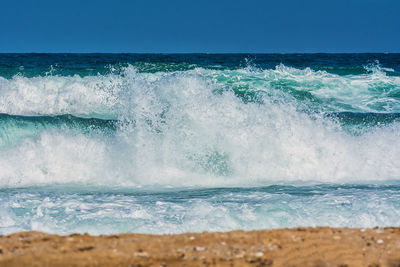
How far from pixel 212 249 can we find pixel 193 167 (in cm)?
431

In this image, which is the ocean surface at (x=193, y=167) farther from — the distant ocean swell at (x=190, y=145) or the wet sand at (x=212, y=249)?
the wet sand at (x=212, y=249)

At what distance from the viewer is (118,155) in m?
7.66

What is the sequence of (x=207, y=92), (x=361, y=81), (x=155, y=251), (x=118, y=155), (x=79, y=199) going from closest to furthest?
(x=155, y=251)
(x=79, y=199)
(x=118, y=155)
(x=207, y=92)
(x=361, y=81)

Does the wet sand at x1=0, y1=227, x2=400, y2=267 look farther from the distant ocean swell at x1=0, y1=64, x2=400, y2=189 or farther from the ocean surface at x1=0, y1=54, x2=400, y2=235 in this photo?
the distant ocean swell at x1=0, y1=64, x2=400, y2=189

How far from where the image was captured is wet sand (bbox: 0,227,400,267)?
2.97m


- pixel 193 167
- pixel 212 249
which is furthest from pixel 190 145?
pixel 212 249

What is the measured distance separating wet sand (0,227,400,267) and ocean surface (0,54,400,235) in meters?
0.99

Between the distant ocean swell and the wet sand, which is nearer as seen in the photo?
the wet sand

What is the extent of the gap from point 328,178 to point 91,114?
21.2 ft

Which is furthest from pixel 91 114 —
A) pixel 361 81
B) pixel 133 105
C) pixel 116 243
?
pixel 116 243

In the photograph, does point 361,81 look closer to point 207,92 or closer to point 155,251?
point 207,92

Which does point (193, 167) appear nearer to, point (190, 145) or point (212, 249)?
point (190, 145)

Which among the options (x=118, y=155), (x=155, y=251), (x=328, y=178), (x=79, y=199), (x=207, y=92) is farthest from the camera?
(x=207, y=92)

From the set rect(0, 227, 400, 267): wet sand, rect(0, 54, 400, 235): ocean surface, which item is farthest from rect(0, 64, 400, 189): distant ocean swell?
rect(0, 227, 400, 267): wet sand
